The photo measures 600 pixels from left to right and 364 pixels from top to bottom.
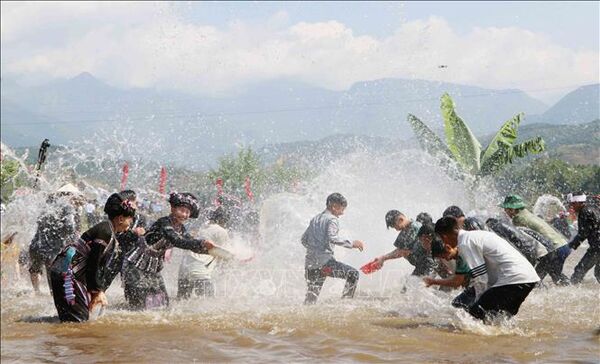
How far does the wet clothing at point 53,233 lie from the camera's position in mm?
9422

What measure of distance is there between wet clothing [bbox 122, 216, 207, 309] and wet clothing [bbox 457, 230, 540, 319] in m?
2.84

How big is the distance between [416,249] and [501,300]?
2.56 meters

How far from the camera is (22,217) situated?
11.3 metres

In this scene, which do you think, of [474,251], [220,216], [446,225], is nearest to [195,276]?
[220,216]

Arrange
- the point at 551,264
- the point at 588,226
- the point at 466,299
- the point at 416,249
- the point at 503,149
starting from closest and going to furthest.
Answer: the point at 466,299 → the point at 416,249 → the point at 551,264 → the point at 588,226 → the point at 503,149

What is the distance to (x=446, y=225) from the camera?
626 centimetres

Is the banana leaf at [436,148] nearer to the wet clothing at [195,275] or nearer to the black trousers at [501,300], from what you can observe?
the wet clothing at [195,275]

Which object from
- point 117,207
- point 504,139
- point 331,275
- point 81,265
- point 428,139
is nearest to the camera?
point 81,265

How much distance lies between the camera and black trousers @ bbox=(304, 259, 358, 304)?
9.11 meters

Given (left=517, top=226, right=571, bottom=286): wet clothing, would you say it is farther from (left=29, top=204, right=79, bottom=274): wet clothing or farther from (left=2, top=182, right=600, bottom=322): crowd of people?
(left=29, top=204, right=79, bottom=274): wet clothing

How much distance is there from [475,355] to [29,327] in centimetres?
442

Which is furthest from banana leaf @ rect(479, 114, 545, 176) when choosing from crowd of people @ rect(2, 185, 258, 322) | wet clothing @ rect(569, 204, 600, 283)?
crowd of people @ rect(2, 185, 258, 322)

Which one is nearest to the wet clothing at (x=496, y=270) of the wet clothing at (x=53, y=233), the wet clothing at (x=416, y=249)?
the wet clothing at (x=416, y=249)

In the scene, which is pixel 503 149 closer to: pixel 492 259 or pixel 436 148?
pixel 436 148
